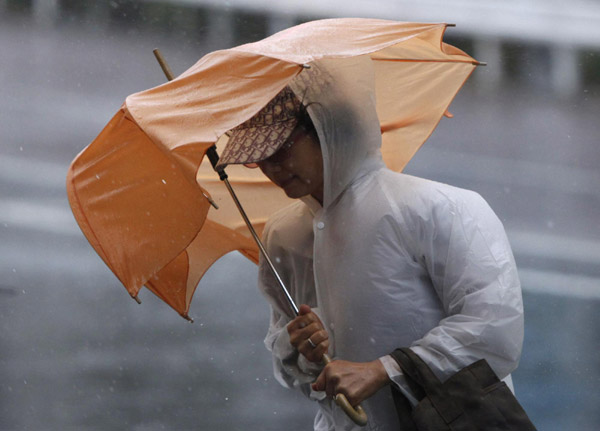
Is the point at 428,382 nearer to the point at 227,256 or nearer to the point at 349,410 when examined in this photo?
the point at 349,410

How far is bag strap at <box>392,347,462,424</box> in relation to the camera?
123 cm

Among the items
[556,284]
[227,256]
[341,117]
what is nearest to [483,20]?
[556,284]

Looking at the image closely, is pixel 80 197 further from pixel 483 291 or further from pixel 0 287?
pixel 0 287

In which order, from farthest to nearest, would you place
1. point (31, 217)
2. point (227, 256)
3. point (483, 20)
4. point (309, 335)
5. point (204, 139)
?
1. point (483, 20)
2. point (227, 256)
3. point (31, 217)
4. point (309, 335)
5. point (204, 139)

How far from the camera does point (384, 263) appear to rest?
1377 millimetres

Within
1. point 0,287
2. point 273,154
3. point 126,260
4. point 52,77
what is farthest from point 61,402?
point 273,154

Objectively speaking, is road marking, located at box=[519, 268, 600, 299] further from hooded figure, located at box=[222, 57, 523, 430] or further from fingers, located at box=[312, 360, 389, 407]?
fingers, located at box=[312, 360, 389, 407]

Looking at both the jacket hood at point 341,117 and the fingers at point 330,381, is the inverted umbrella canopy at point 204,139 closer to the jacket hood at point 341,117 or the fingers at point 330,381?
the jacket hood at point 341,117

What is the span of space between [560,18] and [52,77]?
251 centimetres

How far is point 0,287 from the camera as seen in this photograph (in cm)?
360

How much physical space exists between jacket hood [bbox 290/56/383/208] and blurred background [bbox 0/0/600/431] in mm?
2285

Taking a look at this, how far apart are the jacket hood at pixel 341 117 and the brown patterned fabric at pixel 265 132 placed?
0.08 feet

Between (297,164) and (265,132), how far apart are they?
8 cm

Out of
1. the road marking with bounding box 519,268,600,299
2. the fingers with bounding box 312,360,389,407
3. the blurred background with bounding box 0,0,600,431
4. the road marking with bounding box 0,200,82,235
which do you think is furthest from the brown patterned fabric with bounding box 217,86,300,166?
the road marking with bounding box 519,268,600,299
